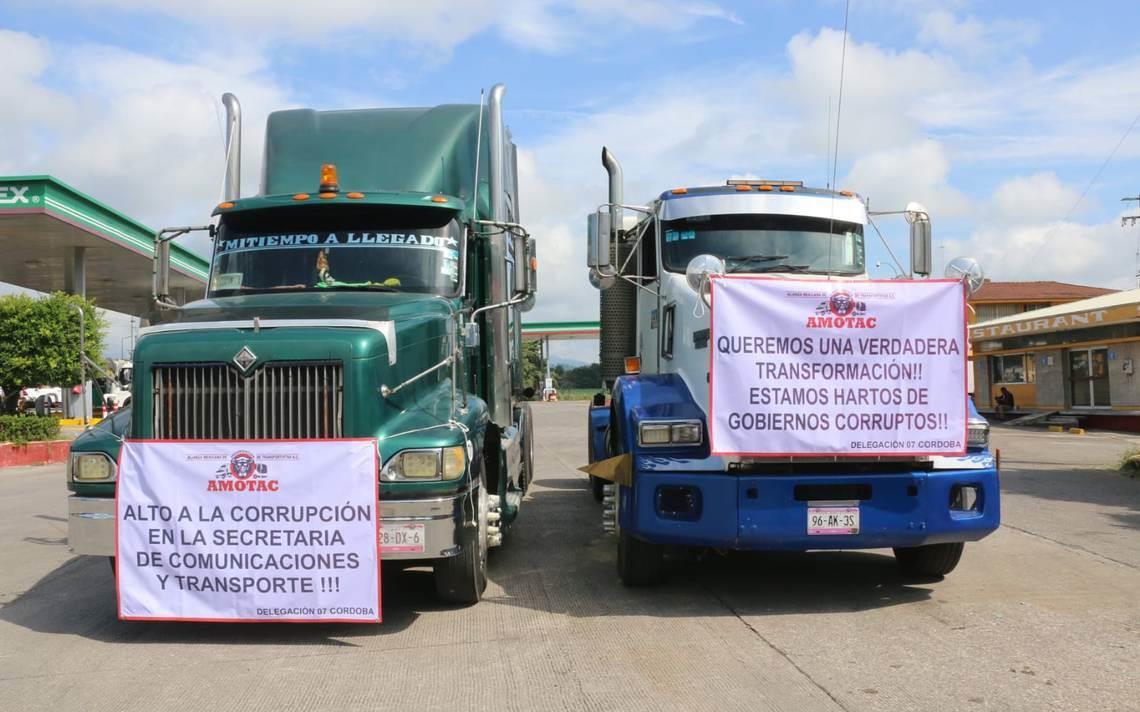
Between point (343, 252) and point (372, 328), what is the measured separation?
1729 millimetres

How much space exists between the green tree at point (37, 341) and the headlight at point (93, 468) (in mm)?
15544

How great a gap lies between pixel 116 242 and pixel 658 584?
77.9 ft

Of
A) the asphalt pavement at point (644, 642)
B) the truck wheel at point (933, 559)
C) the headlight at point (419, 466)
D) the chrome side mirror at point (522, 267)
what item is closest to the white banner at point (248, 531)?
the headlight at point (419, 466)

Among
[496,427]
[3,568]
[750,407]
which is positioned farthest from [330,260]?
[3,568]

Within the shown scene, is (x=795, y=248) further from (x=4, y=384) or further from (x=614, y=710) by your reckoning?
(x=4, y=384)

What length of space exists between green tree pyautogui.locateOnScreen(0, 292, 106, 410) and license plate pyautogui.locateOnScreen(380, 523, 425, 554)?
16734 mm

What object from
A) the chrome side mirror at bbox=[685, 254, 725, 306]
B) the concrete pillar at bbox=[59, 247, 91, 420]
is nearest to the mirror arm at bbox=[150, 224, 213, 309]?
the chrome side mirror at bbox=[685, 254, 725, 306]

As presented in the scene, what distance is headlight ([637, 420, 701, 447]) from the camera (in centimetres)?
631

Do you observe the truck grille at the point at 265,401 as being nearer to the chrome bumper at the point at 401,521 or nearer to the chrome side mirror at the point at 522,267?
the chrome bumper at the point at 401,521

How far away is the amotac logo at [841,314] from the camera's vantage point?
6.19m

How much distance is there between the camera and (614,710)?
457 centimetres

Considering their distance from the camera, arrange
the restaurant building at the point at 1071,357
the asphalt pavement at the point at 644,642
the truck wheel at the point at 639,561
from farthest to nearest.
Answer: the restaurant building at the point at 1071,357
the truck wheel at the point at 639,561
the asphalt pavement at the point at 644,642

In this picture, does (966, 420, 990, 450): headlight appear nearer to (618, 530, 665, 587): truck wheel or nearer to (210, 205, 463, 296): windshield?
(618, 530, 665, 587): truck wheel

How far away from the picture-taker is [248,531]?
5785 mm
